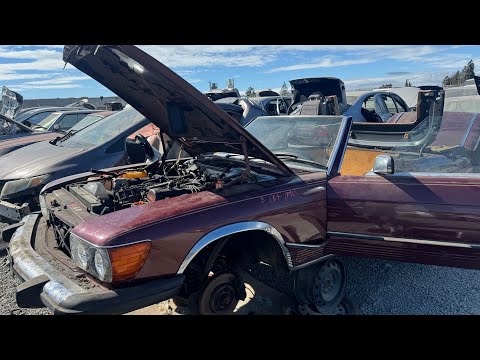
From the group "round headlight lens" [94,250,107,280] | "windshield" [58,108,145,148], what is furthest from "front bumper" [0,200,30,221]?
"round headlight lens" [94,250,107,280]

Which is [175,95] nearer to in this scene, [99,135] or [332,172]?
[332,172]

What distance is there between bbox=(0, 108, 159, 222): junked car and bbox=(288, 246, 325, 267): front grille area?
2.49 m

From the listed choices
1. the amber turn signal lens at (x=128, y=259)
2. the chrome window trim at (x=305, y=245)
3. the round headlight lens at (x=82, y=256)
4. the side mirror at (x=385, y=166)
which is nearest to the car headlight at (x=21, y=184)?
the round headlight lens at (x=82, y=256)

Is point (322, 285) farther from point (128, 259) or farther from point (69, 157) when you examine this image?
point (69, 157)

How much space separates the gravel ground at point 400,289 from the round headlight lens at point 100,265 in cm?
154

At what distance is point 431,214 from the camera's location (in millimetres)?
2490

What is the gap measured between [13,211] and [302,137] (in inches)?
133

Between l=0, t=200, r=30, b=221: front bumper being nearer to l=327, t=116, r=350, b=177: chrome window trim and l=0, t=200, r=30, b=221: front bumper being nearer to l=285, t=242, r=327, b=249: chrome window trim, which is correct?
l=285, t=242, r=327, b=249: chrome window trim

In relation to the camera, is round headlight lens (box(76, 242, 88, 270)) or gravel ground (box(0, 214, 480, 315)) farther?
gravel ground (box(0, 214, 480, 315))

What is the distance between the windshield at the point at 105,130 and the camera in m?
5.34

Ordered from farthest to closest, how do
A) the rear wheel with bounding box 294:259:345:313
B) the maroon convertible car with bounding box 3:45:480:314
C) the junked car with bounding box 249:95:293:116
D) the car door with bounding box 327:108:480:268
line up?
the junked car with bounding box 249:95:293:116
the rear wheel with bounding box 294:259:345:313
the car door with bounding box 327:108:480:268
the maroon convertible car with bounding box 3:45:480:314

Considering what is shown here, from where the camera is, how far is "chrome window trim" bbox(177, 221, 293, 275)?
220cm

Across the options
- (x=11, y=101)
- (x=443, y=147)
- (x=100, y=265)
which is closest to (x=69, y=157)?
(x=100, y=265)

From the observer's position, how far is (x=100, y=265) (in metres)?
2.05
